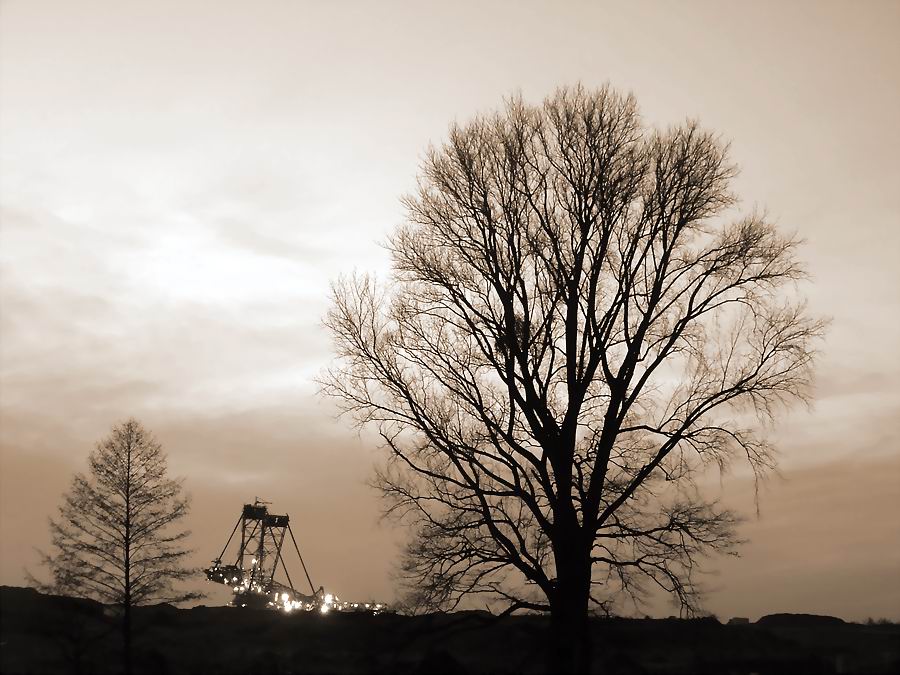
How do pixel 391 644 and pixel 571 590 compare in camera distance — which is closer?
pixel 391 644

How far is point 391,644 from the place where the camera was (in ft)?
58.1

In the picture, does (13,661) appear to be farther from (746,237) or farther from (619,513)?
(746,237)

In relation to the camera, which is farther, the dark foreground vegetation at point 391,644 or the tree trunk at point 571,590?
the tree trunk at point 571,590

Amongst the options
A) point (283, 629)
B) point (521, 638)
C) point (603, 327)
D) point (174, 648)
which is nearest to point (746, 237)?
point (603, 327)

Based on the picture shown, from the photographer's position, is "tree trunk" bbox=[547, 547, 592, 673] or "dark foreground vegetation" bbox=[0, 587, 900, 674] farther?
"tree trunk" bbox=[547, 547, 592, 673]

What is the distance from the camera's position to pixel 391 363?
66.5 feet

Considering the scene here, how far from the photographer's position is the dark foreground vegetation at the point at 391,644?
1550cm

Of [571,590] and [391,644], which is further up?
[571,590]

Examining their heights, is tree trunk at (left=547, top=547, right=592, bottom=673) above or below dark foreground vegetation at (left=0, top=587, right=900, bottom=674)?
above

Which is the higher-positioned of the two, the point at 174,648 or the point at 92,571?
the point at 92,571

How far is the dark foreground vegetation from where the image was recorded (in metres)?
15.5

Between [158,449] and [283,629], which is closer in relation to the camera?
[283,629]

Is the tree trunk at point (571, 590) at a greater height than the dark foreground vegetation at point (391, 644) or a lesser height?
greater

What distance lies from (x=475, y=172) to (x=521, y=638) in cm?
1063
